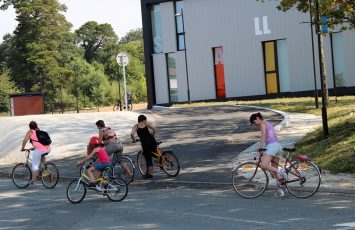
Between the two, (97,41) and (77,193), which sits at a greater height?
(97,41)

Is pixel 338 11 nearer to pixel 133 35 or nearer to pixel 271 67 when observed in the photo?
pixel 271 67

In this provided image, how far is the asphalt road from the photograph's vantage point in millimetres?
8438

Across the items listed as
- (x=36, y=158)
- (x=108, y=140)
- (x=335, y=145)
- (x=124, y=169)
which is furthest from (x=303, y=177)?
(x=36, y=158)

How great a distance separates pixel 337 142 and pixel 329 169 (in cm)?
222

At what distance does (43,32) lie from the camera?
217 ft

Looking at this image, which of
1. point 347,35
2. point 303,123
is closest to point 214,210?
point 303,123

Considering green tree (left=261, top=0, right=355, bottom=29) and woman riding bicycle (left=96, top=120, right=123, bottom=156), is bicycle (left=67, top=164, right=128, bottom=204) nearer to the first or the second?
woman riding bicycle (left=96, top=120, right=123, bottom=156)

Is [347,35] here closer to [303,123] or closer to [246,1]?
[246,1]

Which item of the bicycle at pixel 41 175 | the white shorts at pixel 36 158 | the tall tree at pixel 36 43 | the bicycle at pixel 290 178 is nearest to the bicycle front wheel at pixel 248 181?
the bicycle at pixel 290 178

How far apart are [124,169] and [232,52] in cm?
2459

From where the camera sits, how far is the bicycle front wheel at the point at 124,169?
42.9 ft

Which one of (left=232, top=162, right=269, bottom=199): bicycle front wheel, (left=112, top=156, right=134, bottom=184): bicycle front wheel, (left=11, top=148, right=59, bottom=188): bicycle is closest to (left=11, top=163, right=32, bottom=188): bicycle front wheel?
(left=11, top=148, right=59, bottom=188): bicycle

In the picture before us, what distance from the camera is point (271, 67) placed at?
118 feet

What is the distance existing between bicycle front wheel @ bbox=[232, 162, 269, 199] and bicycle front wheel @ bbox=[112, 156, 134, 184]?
3108 mm
